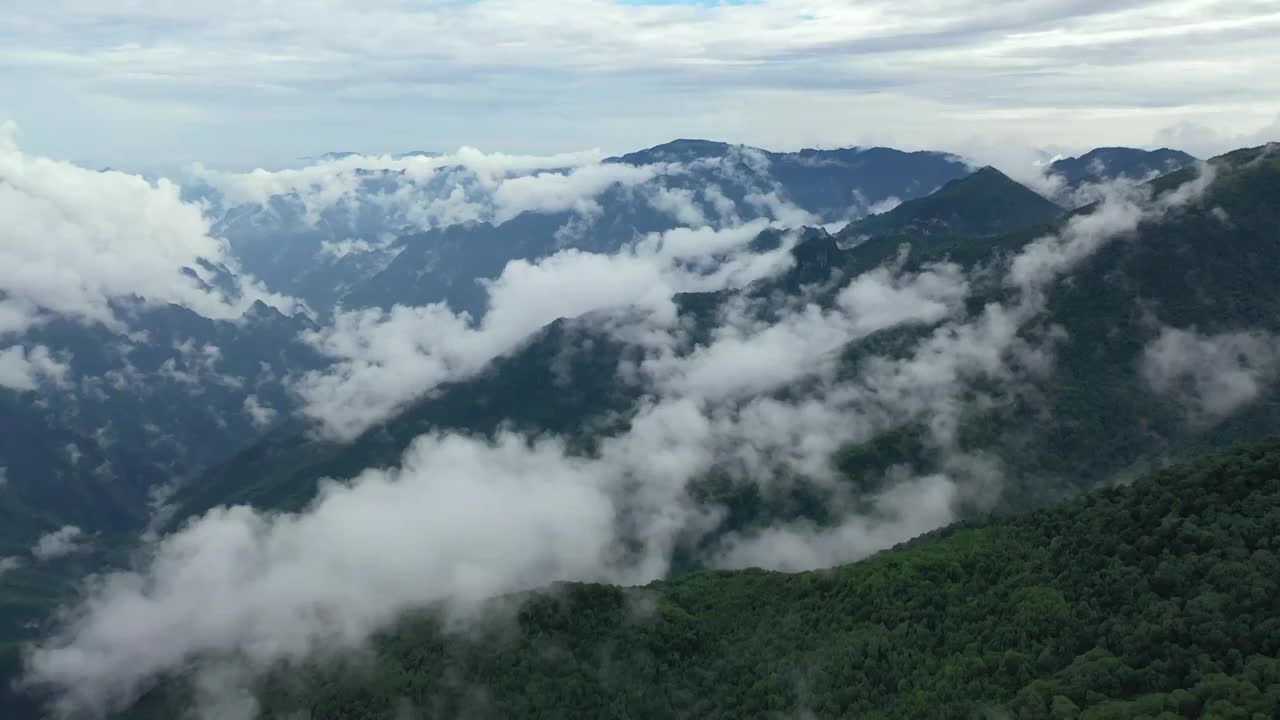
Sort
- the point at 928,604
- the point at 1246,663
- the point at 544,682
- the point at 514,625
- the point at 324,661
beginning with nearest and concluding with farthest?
the point at 1246,663 → the point at 928,604 → the point at 544,682 → the point at 514,625 → the point at 324,661

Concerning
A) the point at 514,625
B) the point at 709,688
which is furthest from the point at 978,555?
the point at 514,625

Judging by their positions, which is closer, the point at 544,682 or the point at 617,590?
the point at 544,682

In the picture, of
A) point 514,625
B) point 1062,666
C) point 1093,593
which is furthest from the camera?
point 514,625

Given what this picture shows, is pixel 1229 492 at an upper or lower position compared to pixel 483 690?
upper

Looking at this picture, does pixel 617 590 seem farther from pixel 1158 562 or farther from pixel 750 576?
pixel 1158 562

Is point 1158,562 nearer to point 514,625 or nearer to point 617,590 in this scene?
point 617,590

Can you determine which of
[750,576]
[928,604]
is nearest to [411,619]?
[750,576]

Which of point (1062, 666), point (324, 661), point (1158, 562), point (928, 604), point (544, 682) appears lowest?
point (324, 661)
